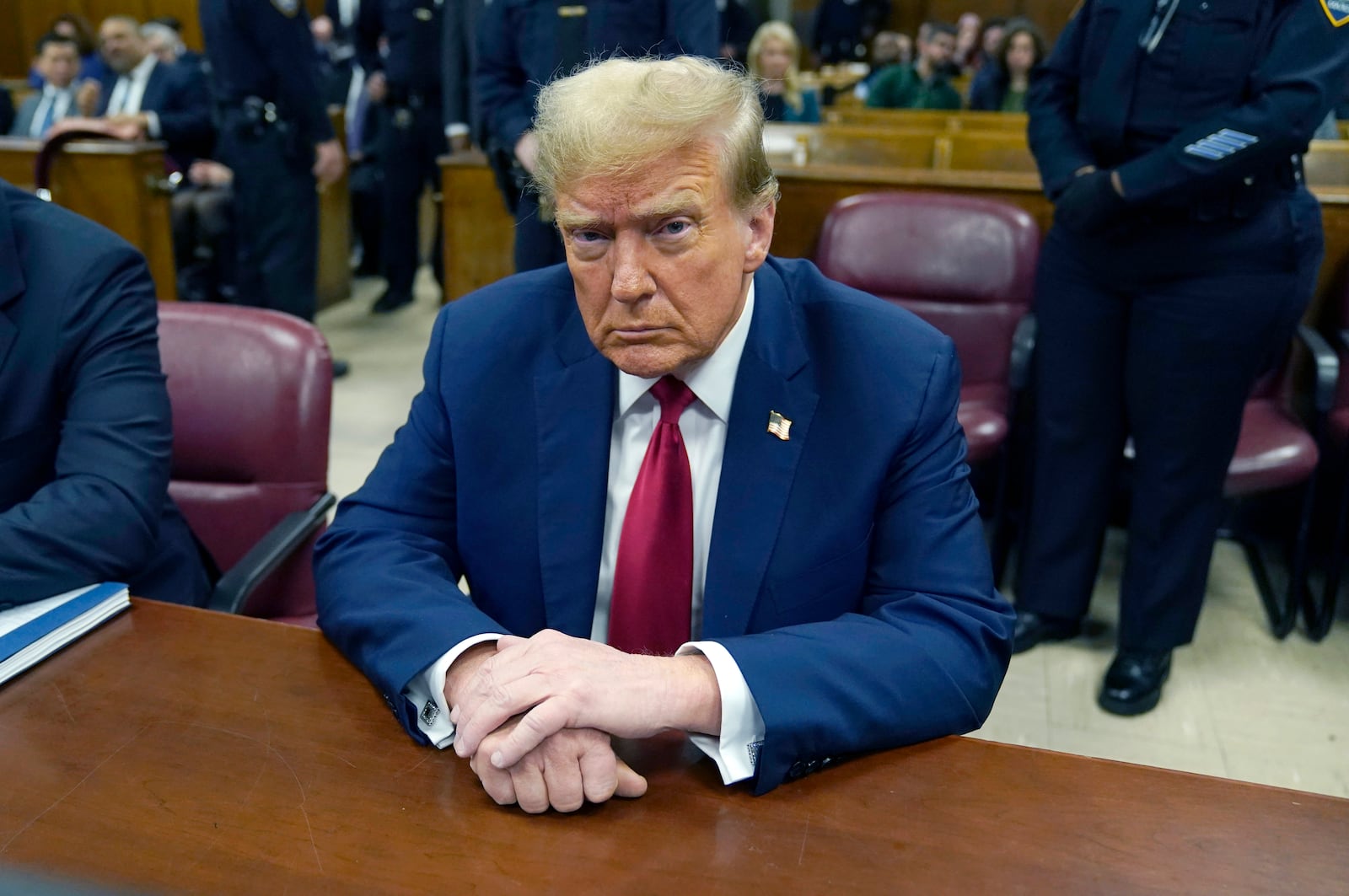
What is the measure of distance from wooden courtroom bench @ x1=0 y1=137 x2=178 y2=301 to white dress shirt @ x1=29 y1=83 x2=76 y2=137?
2.76 metres

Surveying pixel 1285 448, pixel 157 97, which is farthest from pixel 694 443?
pixel 157 97

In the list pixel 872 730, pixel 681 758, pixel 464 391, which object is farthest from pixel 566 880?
pixel 464 391

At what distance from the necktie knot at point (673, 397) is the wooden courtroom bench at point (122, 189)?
133 inches

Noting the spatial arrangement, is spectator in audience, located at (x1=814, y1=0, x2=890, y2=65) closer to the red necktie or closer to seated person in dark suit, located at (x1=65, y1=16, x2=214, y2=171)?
seated person in dark suit, located at (x1=65, y1=16, x2=214, y2=171)

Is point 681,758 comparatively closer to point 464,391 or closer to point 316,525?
point 464,391

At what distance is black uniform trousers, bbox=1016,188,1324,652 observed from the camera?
2.14 metres

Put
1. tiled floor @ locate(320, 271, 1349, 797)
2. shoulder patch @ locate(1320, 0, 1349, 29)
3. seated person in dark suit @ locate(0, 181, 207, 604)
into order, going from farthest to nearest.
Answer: tiled floor @ locate(320, 271, 1349, 797)
shoulder patch @ locate(1320, 0, 1349, 29)
seated person in dark suit @ locate(0, 181, 207, 604)

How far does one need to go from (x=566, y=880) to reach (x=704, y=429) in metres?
0.60

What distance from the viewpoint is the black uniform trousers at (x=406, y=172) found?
5672mm

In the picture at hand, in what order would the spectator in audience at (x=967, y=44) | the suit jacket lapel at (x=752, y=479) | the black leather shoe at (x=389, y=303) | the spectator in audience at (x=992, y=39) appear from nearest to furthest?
the suit jacket lapel at (x=752, y=479) < the black leather shoe at (x=389, y=303) < the spectator in audience at (x=992, y=39) < the spectator in audience at (x=967, y=44)

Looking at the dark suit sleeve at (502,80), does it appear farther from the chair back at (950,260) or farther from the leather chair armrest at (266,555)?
the leather chair armrest at (266,555)

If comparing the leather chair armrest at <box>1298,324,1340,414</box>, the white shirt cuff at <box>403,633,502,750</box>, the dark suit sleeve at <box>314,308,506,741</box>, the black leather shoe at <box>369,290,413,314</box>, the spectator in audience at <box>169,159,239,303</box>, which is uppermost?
the dark suit sleeve at <box>314,308,506,741</box>

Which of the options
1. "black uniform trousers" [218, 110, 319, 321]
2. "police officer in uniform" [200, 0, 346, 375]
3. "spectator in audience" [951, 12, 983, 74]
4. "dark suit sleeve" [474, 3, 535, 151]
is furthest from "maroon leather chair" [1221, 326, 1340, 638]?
"spectator in audience" [951, 12, 983, 74]

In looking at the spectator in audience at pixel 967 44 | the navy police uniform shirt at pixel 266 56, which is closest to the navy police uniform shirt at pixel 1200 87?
the navy police uniform shirt at pixel 266 56
